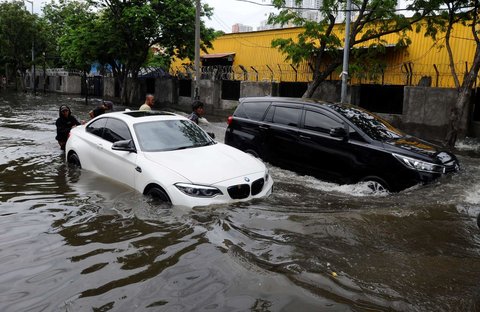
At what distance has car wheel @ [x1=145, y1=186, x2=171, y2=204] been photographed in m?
5.79

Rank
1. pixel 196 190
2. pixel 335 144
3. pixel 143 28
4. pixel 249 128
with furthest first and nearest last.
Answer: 1. pixel 143 28
2. pixel 249 128
3. pixel 335 144
4. pixel 196 190

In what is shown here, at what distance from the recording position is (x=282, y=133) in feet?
27.9

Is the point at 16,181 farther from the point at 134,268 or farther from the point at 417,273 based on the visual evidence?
the point at 417,273

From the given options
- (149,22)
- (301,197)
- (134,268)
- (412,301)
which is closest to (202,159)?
(301,197)

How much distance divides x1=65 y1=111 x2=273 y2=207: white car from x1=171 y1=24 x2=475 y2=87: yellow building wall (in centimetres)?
1028

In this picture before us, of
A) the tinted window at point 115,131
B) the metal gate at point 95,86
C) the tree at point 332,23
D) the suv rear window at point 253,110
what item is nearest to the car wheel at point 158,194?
the tinted window at point 115,131

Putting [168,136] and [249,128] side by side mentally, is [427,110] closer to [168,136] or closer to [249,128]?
[249,128]

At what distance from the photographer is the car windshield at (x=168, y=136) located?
662 cm

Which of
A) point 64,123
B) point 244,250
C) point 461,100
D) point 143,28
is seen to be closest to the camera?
point 244,250

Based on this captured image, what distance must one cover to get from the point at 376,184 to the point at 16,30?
136 ft

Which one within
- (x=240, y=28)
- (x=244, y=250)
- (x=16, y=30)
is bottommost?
(x=244, y=250)

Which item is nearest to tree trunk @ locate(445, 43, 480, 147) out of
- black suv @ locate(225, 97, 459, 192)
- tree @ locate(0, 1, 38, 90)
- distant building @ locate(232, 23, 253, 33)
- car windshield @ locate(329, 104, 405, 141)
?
black suv @ locate(225, 97, 459, 192)

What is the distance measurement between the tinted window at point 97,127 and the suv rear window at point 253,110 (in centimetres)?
303

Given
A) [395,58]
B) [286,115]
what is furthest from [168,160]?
[395,58]
